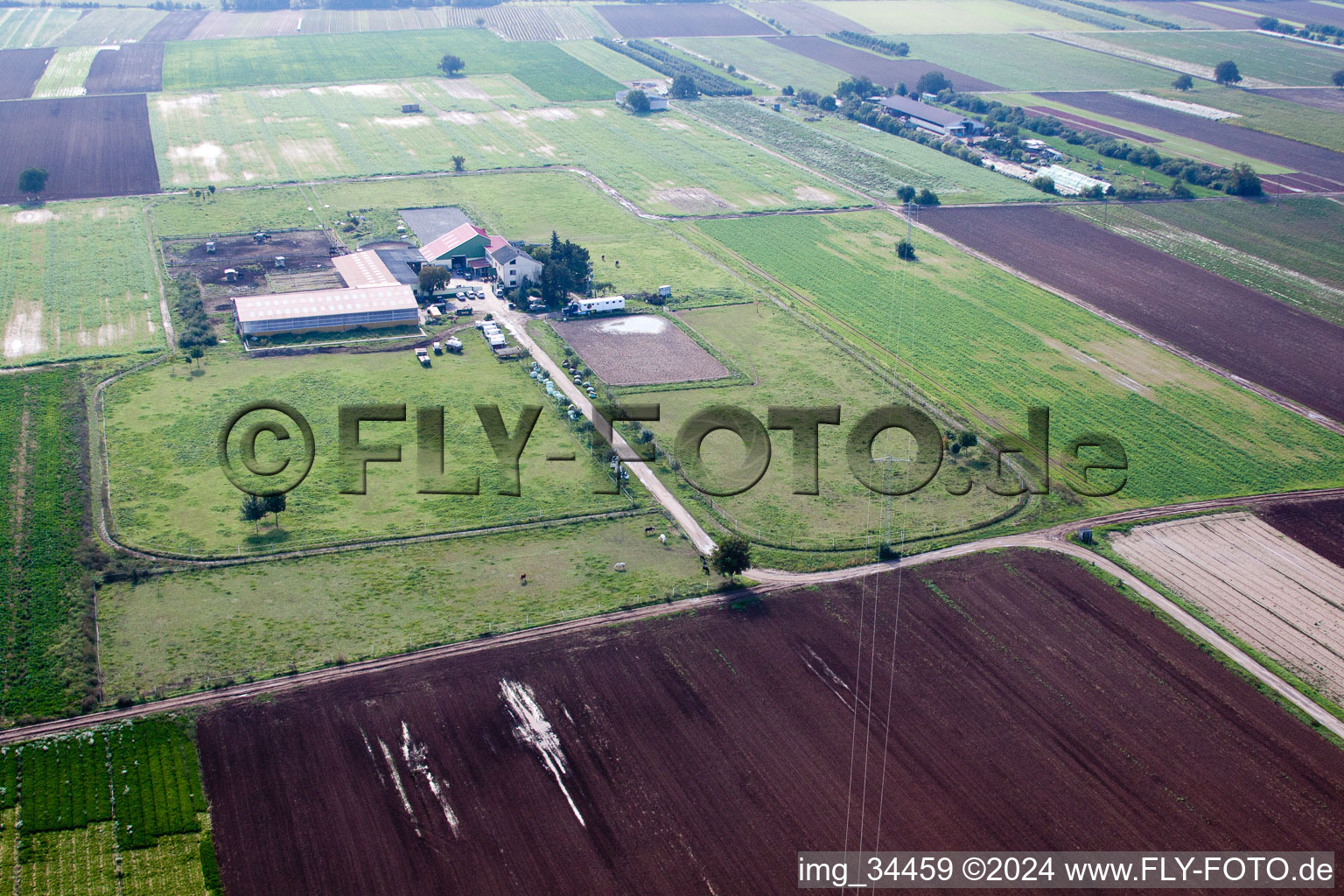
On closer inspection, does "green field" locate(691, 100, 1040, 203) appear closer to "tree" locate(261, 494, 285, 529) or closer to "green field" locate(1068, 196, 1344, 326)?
"green field" locate(1068, 196, 1344, 326)

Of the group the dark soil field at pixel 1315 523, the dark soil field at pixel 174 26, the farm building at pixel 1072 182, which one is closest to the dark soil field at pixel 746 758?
the dark soil field at pixel 1315 523

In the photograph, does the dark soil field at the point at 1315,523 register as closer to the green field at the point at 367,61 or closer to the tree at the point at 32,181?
the tree at the point at 32,181

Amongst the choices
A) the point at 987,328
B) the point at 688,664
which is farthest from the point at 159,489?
the point at 987,328

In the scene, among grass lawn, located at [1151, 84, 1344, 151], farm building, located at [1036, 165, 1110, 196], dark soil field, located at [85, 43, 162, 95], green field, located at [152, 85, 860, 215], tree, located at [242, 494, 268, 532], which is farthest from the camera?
dark soil field, located at [85, 43, 162, 95]

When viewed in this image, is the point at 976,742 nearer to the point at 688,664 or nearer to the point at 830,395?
the point at 688,664

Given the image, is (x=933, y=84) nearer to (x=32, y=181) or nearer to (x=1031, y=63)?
(x=1031, y=63)

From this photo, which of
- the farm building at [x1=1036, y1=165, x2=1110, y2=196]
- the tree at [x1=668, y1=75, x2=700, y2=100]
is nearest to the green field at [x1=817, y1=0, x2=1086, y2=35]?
the tree at [x1=668, y1=75, x2=700, y2=100]

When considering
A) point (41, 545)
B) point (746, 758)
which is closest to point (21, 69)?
point (41, 545)
